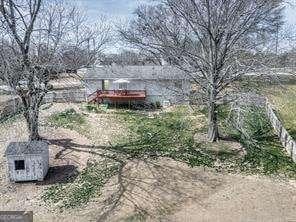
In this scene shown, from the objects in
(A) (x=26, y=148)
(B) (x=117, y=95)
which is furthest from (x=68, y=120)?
(A) (x=26, y=148)

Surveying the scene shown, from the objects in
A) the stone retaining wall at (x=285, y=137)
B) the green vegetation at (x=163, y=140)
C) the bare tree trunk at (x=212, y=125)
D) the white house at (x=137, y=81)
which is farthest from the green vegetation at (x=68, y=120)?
the stone retaining wall at (x=285, y=137)

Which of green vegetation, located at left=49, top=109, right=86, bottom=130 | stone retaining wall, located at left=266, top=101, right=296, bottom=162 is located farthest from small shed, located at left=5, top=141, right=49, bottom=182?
stone retaining wall, located at left=266, top=101, right=296, bottom=162

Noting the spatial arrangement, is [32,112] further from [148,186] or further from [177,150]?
→ [177,150]

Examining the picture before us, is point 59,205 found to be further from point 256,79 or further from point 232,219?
point 256,79

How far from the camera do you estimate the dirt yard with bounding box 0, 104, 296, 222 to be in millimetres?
14328

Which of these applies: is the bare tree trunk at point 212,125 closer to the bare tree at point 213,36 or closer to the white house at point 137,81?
the bare tree at point 213,36

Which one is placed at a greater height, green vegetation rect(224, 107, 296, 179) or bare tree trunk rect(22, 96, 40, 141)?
bare tree trunk rect(22, 96, 40, 141)

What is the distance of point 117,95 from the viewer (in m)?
31.6

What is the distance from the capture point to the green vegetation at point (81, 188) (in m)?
15.4

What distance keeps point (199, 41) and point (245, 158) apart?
6.94 m

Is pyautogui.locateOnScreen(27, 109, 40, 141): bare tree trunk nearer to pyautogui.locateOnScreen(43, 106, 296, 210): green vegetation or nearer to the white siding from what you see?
the white siding

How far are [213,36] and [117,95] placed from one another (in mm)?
12887

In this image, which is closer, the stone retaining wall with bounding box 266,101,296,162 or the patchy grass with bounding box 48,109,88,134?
the stone retaining wall with bounding box 266,101,296,162

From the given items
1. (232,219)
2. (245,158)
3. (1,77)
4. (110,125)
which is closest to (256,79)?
(245,158)
